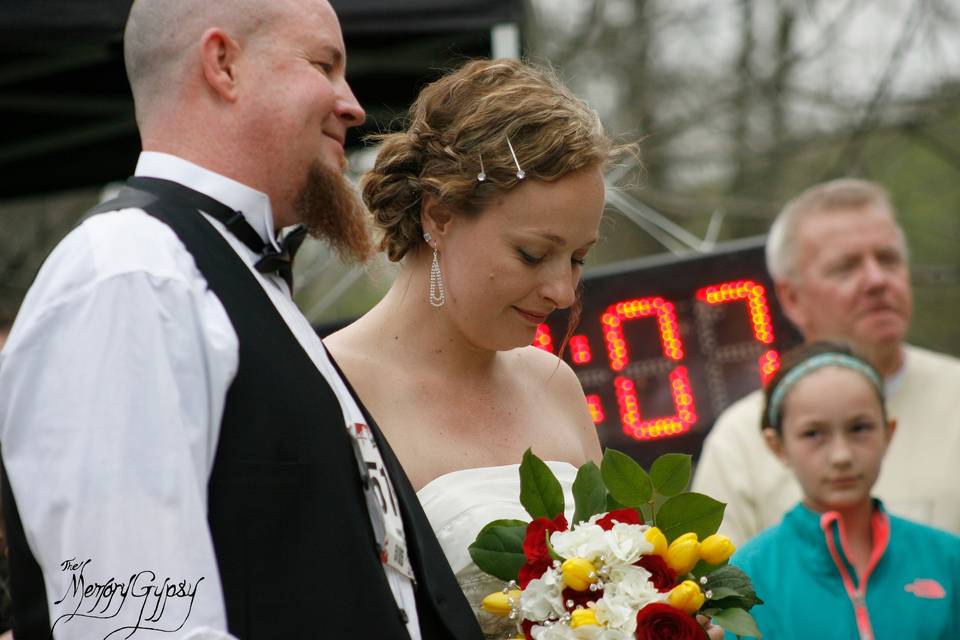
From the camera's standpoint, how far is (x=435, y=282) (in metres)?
3.12

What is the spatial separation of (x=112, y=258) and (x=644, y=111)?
10226 mm

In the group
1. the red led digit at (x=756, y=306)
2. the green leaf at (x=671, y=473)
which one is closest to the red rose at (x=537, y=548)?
the green leaf at (x=671, y=473)

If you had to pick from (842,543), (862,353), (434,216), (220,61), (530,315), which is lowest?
(842,543)

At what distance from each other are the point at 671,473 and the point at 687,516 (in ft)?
0.29

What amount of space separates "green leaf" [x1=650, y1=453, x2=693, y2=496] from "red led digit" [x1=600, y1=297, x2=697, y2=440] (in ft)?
10.4

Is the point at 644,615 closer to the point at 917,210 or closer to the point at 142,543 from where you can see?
the point at 142,543

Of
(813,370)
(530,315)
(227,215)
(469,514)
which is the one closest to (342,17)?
(813,370)

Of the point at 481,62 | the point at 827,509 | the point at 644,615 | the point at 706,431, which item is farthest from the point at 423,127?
the point at 706,431

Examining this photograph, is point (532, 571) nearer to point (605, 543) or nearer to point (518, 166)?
point (605, 543)

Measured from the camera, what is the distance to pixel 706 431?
6.02 m

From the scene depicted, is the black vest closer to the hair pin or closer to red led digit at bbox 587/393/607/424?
the hair pin

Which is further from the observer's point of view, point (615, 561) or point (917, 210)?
point (917, 210)

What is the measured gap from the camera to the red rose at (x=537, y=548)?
8.73 feet

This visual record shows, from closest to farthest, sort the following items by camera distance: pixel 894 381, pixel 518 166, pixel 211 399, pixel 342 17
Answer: pixel 211 399 < pixel 518 166 < pixel 342 17 < pixel 894 381
